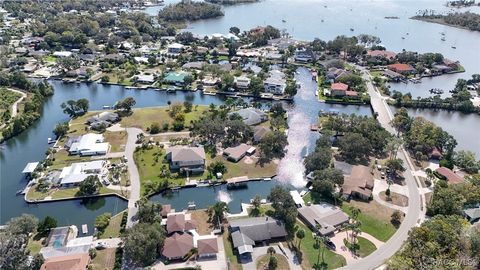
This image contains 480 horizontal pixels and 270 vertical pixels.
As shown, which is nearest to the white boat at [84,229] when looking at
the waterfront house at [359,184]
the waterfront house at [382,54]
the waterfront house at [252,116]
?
the waterfront house at [359,184]

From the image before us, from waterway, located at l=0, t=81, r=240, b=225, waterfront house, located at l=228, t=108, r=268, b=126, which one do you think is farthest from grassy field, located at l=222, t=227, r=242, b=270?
waterfront house, located at l=228, t=108, r=268, b=126

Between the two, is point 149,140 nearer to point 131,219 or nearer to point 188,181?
point 188,181

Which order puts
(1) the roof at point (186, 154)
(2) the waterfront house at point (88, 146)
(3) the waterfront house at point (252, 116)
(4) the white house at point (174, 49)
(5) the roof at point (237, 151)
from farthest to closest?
(4) the white house at point (174, 49) → (3) the waterfront house at point (252, 116) → (2) the waterfront house at point (88, 146) → (5) the roof at point (237, 151) → (1) the roof at point (186, 154)

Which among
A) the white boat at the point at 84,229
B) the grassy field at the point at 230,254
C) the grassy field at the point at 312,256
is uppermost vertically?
the grassy field at the point at 312,256

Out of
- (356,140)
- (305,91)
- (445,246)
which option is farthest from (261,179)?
(305,91)

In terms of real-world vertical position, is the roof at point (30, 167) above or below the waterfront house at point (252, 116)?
below

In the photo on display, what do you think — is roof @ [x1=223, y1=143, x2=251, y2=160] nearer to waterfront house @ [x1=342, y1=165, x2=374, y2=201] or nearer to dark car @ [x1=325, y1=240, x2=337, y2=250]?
waterfront house @ [x1=342, y1=165, x2=374, y2=201]

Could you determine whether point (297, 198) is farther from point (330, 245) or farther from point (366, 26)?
point (366, 26)

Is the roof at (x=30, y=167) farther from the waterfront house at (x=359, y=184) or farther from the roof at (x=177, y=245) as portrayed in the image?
the waterfront house at (x=359, y=184)

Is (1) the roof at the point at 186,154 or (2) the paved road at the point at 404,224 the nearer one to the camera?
(2) the paved road at the point at 404,224
